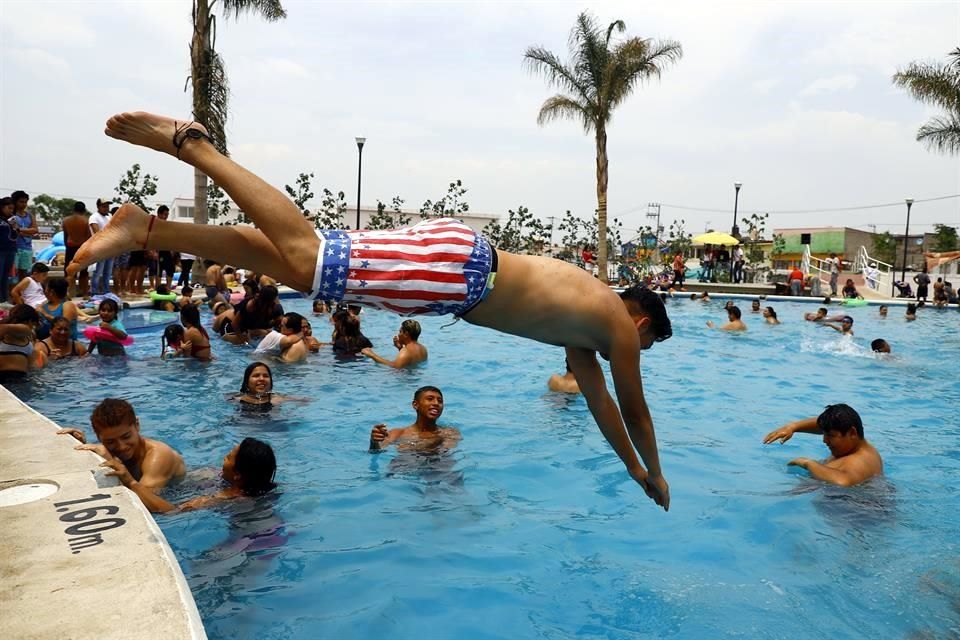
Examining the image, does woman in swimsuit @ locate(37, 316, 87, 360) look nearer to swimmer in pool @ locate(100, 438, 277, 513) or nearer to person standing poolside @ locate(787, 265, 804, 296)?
swimmer in pool @ locate(100, 438, 277, 513)

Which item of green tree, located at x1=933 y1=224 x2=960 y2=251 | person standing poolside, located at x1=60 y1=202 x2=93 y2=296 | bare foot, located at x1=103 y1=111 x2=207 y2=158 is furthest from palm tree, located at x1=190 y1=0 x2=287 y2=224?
green tree, located at x1=933 y1=224 x2=960 y2=251

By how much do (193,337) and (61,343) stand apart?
164cm

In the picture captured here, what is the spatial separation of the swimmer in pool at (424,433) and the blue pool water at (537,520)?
138 mm

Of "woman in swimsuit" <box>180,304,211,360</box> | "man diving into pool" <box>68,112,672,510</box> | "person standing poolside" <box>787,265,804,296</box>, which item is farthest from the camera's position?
"person standing poolside" <box>787,265,804,296</box>

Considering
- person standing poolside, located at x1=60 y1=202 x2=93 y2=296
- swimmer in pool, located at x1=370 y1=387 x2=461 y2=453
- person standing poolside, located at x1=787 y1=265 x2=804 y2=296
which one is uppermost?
person standing poolside, located at x1=60 y1=202 x2=93 y2=296

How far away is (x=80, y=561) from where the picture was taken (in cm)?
283

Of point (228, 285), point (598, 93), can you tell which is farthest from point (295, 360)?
point (598, 93)

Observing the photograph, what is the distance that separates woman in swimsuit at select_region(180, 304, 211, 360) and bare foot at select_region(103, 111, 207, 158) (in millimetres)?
7022

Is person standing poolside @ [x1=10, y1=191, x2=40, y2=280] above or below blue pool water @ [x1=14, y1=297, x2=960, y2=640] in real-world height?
above

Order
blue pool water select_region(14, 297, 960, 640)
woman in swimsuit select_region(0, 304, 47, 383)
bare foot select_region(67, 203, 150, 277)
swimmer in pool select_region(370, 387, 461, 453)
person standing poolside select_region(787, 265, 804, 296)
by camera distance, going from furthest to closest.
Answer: person standing poolside select_region(787, 265, 804, 296), woman in swimsuit select_region(0, 304, 47, 383), swimmer in pool select_region(370, 387, 461, 453), blue pool water select_region(14, 297, 960, 640), bare foot select_region(67, 203, 150, 277)

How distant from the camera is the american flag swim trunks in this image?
133 inches

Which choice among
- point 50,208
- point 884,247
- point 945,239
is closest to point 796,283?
point 945,239

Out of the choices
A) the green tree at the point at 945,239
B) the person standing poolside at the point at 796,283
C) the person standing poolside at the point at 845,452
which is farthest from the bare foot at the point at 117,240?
the green tree at the point at 945,239

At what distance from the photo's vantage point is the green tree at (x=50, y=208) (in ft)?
235
